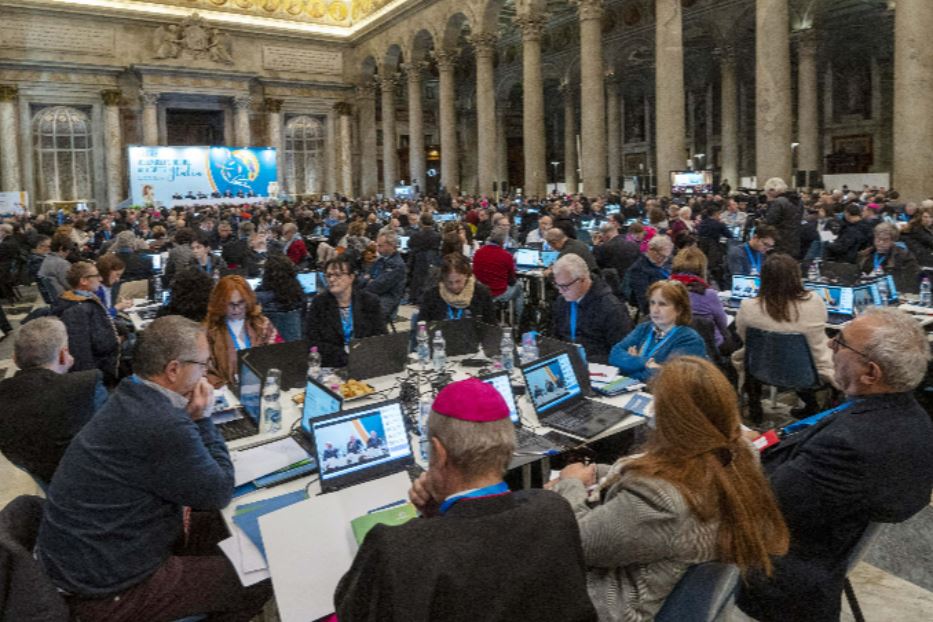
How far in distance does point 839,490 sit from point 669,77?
15.4 metres

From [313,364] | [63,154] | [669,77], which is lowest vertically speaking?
[313,364]

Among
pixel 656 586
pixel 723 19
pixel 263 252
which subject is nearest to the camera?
pixel 656 586

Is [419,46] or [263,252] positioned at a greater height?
[419,46]

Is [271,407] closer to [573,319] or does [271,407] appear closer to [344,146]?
[573,319]

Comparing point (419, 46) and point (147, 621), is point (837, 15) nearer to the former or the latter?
point (419, 46)

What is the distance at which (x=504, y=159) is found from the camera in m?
36.5

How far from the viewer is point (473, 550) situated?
5.42 ft

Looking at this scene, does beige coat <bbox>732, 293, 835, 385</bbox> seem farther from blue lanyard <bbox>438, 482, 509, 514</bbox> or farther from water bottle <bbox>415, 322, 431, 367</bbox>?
blue lanyard <bbox>438, 482, 509, 514</bbox>

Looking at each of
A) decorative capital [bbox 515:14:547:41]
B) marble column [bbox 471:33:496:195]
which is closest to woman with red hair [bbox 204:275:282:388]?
decorative capital [bbox 515:14:547:41]

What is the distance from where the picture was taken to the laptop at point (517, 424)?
10.9 feet

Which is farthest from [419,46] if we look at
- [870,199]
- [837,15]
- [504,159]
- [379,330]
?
[379,330]

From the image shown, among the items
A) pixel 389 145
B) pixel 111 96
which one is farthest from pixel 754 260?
pixel 111 96

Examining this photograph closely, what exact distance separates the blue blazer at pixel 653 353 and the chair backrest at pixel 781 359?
1.17 metres

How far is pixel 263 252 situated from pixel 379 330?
5.50m
